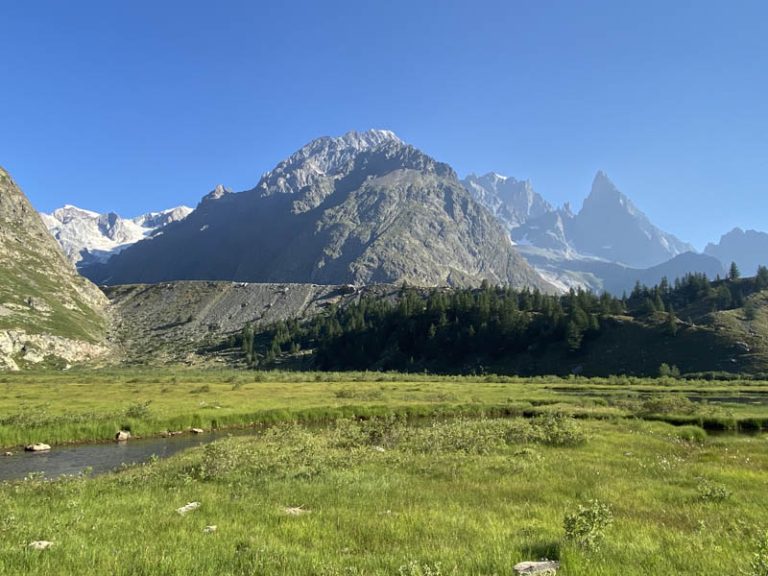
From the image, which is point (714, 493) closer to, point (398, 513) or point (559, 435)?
point (398, 513)

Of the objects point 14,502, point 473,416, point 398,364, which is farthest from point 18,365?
point 14,502

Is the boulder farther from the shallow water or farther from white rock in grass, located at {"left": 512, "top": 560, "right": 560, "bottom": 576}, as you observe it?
white rock in grass, located at {"left": 512, "top": 560, "right": 560, "bottom": 576}

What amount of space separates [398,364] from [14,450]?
16262 cm

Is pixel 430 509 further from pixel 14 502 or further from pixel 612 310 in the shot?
pixel 612 310

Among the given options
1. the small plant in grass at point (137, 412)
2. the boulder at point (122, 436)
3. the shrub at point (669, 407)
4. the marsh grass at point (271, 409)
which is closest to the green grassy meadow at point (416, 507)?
the marsh grass at point (271, 409)

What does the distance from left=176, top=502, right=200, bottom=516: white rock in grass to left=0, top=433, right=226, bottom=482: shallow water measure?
1748cm

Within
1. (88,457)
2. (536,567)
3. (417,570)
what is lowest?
(88,457)

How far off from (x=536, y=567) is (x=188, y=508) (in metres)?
12.4

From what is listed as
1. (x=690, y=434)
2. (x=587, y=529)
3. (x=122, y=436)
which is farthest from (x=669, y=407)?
(x=122, y=436)

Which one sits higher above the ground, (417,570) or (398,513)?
(417,570)

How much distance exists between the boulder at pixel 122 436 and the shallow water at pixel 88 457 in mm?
1126

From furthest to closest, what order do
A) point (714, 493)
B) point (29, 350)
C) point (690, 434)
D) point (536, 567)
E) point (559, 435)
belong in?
point (29, 350) < point (690, 434) < point (559, 435) < point (714, 493) < point (536, 567)

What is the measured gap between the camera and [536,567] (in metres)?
9.88

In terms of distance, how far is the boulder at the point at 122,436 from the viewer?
154 feet
